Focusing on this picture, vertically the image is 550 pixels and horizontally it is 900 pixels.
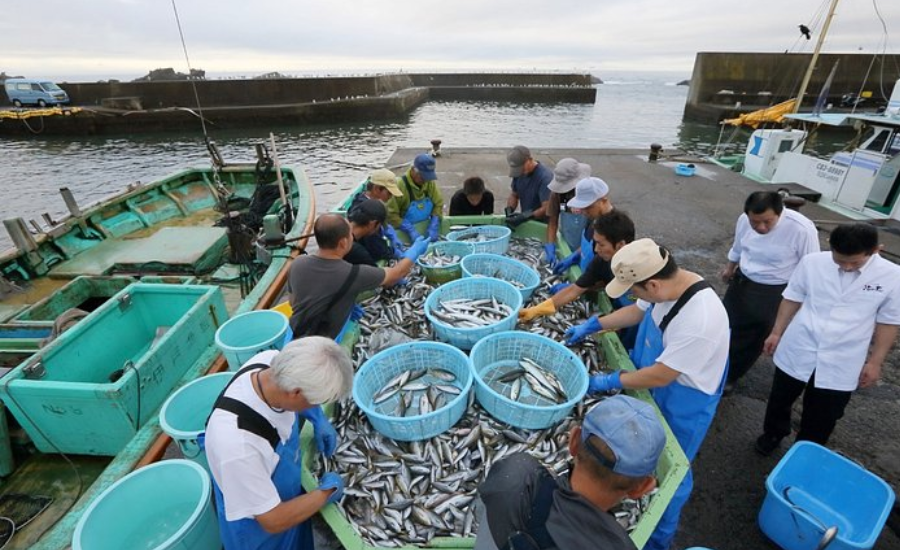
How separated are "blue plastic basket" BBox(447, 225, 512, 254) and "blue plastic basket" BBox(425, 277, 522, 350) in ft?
3.10

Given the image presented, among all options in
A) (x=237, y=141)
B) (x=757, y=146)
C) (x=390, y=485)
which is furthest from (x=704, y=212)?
(x=237, y=141)

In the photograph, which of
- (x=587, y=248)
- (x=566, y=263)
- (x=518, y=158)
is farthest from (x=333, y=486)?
(x=518, y=158)

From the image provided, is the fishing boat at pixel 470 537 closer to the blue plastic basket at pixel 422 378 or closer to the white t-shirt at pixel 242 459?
the blue plastic basket at pixel 422 378

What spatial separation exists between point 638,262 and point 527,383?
4.51ft

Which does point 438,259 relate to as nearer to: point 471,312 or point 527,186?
point 471,312

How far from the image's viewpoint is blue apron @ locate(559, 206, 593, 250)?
17.4 feet

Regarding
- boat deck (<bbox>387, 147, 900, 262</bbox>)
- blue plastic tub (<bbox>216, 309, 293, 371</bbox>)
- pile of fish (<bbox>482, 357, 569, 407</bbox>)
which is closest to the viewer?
pile of fish (<bbox>482, 357, 569, 407</bbox>)

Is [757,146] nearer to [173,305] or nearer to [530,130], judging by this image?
[173,305]

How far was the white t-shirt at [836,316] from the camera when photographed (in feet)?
9.85

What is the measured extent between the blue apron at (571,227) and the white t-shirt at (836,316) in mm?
2346

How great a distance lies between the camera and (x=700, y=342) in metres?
2.55

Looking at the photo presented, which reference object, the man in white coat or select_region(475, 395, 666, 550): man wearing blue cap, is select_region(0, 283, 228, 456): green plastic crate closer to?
select_region(475, 395, 666, 550): man wearing blue cap

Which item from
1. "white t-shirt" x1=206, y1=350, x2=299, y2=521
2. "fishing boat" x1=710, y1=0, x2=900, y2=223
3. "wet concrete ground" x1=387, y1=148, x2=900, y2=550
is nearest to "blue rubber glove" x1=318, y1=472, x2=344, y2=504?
"white t-shirt" x1=206, y1=350, x2=299, y2=521

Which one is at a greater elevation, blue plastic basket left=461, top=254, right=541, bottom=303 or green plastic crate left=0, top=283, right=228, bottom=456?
blue plastic basket left=461, top=254, right=541, bottom=303
